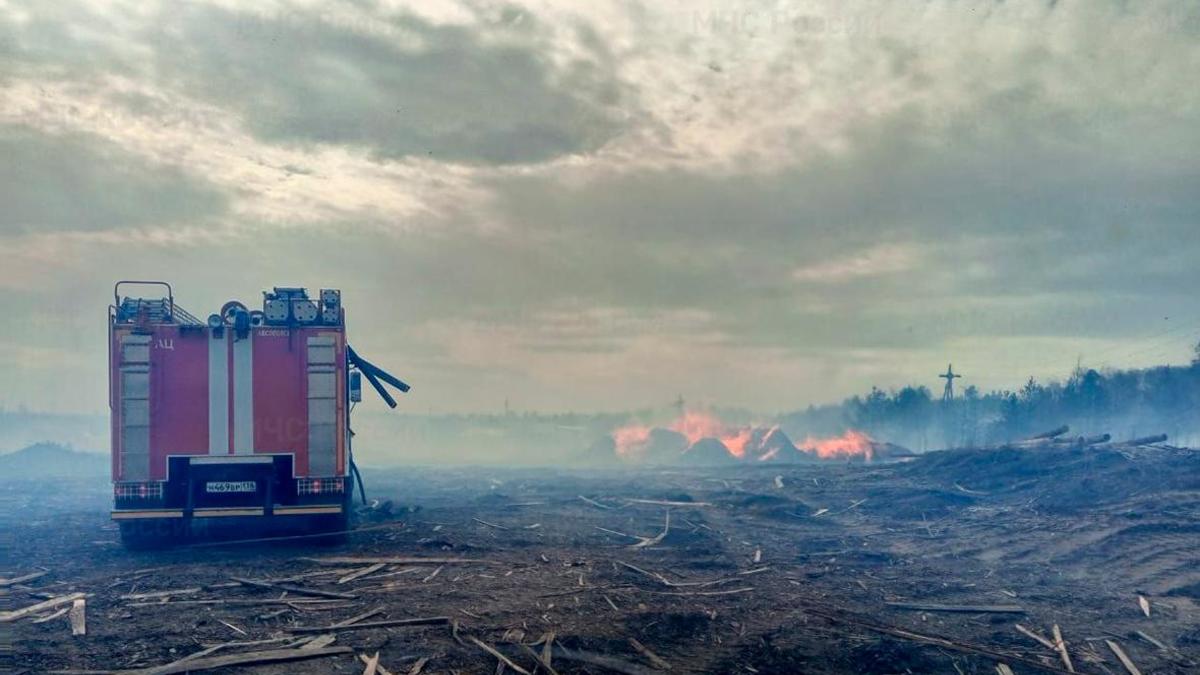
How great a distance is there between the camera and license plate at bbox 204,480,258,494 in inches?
661

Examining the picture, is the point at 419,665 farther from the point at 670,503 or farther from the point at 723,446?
the point at 723,446

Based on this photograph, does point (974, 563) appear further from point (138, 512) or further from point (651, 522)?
point (138, 512)

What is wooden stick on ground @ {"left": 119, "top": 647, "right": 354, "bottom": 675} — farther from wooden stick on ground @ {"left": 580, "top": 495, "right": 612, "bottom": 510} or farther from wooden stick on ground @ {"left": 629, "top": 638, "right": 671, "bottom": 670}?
wooden stick on ground @ {"left": 580, "top": 495, "right": 612, "bottom": 510}

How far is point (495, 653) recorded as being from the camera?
9.57m

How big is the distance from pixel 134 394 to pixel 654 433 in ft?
241

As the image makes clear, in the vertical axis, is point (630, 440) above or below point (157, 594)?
below

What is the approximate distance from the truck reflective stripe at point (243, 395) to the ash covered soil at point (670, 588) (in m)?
2.11

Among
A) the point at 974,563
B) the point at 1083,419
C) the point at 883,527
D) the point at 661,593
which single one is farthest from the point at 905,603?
the point at 1083,419

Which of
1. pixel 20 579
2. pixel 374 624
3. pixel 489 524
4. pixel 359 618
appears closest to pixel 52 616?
pixel 20 579

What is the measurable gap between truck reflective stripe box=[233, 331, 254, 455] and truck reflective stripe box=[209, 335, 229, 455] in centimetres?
15

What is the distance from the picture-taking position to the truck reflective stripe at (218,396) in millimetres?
16906

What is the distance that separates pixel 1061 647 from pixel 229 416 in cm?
1436

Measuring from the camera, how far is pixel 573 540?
19953 millimetres

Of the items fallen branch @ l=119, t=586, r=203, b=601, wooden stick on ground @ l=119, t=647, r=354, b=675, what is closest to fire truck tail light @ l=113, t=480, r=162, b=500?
fallen branch @ l=119, t=586, r=203, b=601
